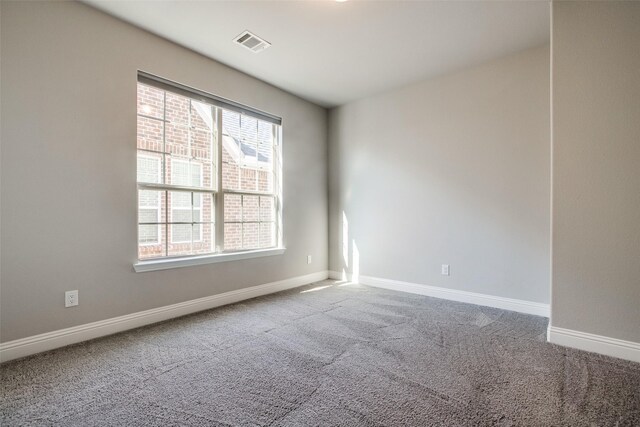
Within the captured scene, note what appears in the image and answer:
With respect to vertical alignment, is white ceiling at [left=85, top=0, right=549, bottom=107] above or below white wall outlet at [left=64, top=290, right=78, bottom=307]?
above

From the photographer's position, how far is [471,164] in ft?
11.0

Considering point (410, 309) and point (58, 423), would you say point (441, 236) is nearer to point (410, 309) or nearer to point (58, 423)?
point (410, 309)

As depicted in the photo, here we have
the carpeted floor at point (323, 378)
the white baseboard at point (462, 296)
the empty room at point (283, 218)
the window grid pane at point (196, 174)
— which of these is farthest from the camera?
the white baseboard at point (462, 296)

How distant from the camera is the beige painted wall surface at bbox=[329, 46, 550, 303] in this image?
2982mm

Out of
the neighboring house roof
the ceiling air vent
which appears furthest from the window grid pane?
the ceiling air vent

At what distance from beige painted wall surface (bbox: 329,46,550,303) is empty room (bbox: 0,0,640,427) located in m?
0.03

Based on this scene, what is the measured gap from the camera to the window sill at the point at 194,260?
2.67m

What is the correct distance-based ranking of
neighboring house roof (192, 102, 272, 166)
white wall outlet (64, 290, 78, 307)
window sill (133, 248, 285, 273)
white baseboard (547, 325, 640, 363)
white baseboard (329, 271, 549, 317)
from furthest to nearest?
neighboring house roof (192, 102, 272, 166), white baseboard (329, 271, 549, 317), window sill (133, 248, 285, 273), white wall outlet (64, 290, 78, 307), white baseboard (547, 325, 640, 363)

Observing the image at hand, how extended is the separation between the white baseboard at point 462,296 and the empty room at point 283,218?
22 millimetres

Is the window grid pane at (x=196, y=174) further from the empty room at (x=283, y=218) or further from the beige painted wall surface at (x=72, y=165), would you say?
the beige painted wall surface at (x=72, y=165)

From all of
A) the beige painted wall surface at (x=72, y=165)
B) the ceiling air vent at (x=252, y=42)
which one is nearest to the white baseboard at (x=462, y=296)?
the beige painted wall surface at (x=72, y=165)

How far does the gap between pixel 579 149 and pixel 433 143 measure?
1.56 metres

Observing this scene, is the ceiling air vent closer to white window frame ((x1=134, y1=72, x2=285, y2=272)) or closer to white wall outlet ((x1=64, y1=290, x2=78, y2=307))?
white window frame ((x1=134, y1=72, x2=285, y2=272))

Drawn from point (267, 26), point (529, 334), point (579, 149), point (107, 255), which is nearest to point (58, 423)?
point (107, 255)
